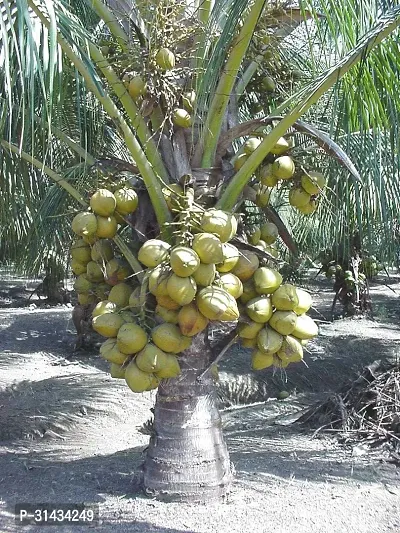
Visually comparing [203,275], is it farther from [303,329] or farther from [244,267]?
[303,329]

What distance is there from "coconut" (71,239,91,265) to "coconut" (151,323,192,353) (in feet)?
1.97

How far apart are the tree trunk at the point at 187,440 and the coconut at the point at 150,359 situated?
38cm

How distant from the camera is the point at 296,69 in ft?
13.3

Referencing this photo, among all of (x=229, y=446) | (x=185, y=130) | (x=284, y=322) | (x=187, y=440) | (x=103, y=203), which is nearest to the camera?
(x=284, y=322)

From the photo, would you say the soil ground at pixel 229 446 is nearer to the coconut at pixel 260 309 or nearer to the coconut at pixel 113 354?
the coconut at pixel 113 354

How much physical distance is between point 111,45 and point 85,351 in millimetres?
5545

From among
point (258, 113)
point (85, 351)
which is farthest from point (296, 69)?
point (85, 351)

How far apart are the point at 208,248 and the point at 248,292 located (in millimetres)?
383

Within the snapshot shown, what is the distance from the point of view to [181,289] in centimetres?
267

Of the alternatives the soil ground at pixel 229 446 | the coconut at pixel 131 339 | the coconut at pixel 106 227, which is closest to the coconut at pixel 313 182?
the coconut at pixel 106 227

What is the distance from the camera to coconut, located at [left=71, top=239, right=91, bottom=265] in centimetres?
325

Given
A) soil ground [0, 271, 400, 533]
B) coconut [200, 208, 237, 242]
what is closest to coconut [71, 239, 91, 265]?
coconut [200, 208, 237, 242]

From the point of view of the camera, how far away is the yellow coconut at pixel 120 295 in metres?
3.12

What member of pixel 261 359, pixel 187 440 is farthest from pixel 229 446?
pixel 261 359
